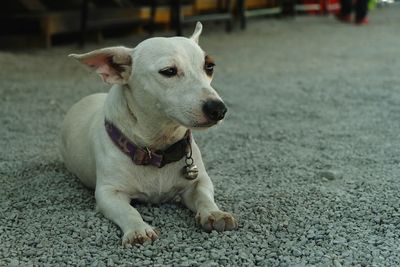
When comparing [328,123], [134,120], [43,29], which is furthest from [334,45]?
[134,120]

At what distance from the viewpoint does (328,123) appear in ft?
8.34

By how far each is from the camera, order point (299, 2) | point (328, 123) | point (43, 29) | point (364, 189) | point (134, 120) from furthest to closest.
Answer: point (299, 2)
point (43, 29)
point (328, 123)
point (364, 189)
point (134, 120)

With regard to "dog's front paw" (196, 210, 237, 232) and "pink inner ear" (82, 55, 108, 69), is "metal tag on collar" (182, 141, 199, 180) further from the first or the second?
"pink inner ear" (82, 55, 108, 69)

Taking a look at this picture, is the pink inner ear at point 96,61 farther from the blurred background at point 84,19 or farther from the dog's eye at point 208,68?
the blurred background at point 84,19

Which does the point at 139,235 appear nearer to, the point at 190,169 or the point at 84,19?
the point at 190,169

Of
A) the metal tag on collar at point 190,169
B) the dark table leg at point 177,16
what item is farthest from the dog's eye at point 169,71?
the dark table leg at point 177,16

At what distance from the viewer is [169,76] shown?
4.50ft

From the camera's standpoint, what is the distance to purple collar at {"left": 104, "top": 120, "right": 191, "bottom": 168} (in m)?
1.45

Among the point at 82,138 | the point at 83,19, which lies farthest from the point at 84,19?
the point at 82,138

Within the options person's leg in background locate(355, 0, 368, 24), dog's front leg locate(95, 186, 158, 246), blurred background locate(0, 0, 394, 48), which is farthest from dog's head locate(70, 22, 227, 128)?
person's leg in background locate(355, 0, 368, 24)

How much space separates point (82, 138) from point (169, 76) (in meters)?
0.44

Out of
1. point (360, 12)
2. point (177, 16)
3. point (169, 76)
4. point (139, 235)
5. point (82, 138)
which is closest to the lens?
point (139, 235)

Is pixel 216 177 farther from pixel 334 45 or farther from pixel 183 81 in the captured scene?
pixel 334 45

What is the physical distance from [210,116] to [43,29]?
3619 mm
